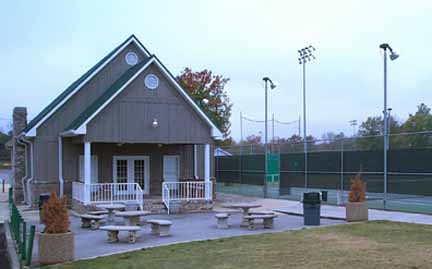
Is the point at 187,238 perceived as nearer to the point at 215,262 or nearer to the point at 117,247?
the point at 117,247

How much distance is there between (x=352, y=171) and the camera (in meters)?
23.4

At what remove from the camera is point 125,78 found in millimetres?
24641

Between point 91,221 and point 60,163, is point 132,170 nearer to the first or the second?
point 60,163

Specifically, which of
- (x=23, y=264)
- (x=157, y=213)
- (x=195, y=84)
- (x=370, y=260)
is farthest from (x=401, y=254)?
(x=195, y=84)

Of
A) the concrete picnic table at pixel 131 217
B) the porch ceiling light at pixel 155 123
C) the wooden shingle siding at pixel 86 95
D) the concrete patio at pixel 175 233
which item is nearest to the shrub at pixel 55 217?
the concrete patio at pixel 175 233

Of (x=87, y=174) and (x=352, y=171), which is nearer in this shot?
(x=87, y=174)

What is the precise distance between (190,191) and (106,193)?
3681 mm

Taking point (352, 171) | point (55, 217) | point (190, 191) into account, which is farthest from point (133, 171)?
point (55, 217)

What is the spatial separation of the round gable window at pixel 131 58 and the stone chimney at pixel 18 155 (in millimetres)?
6404

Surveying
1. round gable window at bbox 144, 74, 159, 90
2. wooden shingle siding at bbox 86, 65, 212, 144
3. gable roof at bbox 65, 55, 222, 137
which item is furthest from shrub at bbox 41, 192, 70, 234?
round gable window at bbox 144, 74, 159, 90

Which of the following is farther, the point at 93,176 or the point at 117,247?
the point at 93,176

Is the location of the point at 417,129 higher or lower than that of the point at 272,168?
higher

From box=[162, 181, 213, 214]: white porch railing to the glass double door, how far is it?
1.99 m

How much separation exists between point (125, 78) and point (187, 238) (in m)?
11.6
